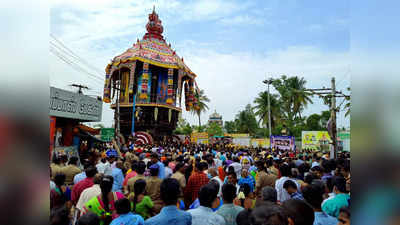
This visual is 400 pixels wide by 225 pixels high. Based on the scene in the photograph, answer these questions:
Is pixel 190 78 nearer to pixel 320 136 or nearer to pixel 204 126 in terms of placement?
pixel 320 136

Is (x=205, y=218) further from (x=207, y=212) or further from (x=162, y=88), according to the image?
(x=162, y=88)

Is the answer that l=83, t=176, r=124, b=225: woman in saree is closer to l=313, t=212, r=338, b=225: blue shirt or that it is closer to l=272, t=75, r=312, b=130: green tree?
l=313, t=212, r=338, b=225: blue shirt

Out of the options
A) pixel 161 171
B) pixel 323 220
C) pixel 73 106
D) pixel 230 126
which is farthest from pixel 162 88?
pixel 230 126

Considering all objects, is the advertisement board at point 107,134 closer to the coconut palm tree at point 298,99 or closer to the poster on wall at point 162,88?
the poster on wall at point 162,88

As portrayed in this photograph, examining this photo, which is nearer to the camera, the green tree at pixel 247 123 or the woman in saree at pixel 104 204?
Answer: the woman in saree at pixel 104 204

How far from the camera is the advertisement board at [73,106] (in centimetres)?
1126

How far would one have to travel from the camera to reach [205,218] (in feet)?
8.99

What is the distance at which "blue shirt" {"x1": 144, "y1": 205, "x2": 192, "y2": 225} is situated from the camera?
2.62m

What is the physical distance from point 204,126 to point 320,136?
35609mm

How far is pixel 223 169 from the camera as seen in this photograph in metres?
7.21

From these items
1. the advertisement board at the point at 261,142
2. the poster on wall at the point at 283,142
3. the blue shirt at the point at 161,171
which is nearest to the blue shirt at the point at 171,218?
the blue shirt at the point at 161,171

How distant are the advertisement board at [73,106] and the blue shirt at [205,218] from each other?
33.0 feet

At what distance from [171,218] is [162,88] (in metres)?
29.2
